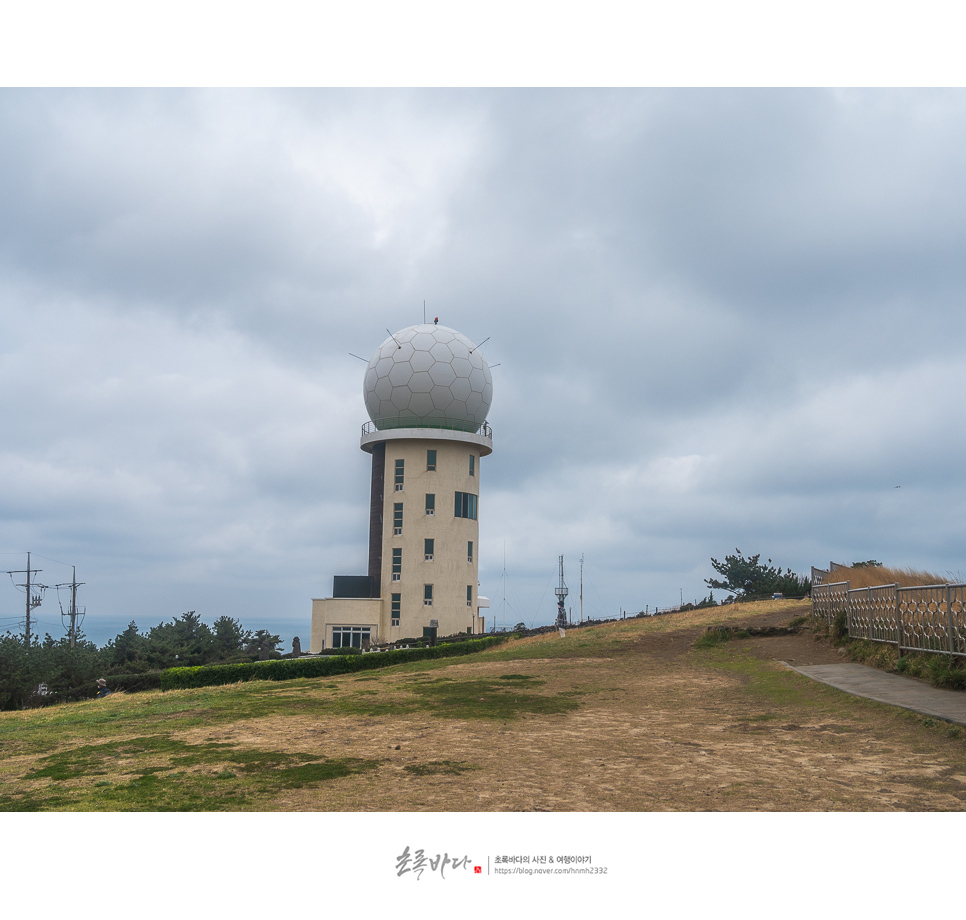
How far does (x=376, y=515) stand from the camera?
145ft

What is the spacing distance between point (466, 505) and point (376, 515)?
5.52 meters

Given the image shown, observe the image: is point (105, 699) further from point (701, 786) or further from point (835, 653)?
point (835, 653)

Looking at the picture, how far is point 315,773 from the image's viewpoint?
8.24 m

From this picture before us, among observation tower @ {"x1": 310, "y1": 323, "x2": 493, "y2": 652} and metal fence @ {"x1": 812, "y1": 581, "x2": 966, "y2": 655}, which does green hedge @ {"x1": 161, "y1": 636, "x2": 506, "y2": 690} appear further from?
metal fence @ {"x1": 812, "y1": 581, "x2": 966, "y2": 655}

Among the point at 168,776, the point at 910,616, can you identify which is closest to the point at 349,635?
the point at 910,616

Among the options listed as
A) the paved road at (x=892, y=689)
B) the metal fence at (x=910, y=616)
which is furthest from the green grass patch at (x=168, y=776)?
the metal fence at (x=910, y=616)

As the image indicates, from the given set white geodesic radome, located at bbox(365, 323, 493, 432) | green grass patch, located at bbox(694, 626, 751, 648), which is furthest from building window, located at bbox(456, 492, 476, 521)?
green grass patch, located at bbox(694, 626, 751, 648)

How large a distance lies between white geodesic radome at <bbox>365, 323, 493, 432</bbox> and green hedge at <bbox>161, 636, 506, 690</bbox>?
16.1m

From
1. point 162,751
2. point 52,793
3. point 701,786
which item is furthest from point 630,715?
point 52,793

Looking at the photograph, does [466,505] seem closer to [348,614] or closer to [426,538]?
[426,538]

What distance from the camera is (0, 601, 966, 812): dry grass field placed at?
23.2 feet

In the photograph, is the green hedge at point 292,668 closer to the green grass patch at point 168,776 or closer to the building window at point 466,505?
the building window at point 466,505

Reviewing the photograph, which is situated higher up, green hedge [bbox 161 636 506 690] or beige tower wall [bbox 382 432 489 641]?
beige tower wall [bbox 382 432 489 641]

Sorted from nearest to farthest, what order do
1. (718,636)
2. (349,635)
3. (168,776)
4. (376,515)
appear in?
(168,776) → (718,636) → (349,635) → (376,515)
